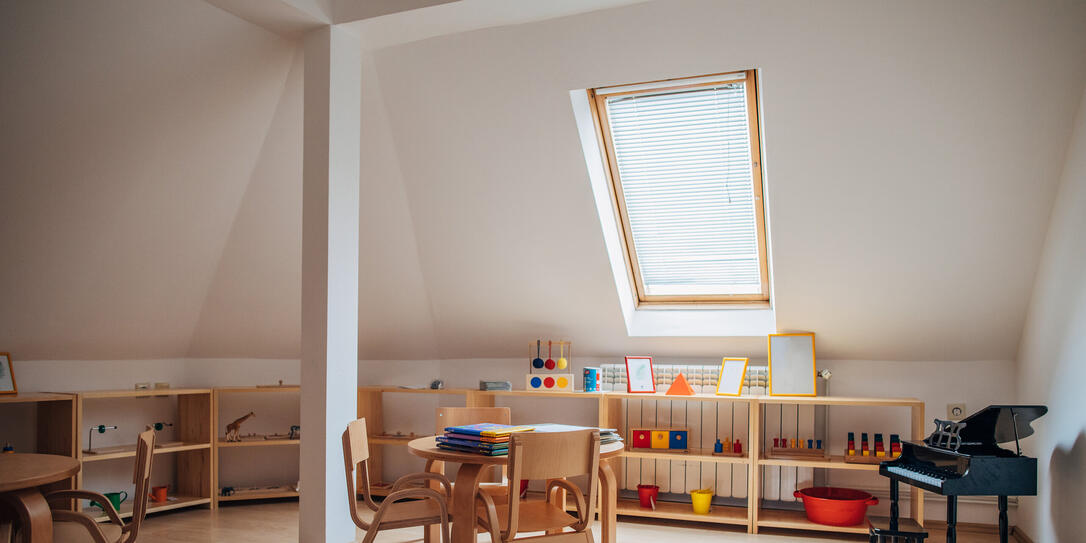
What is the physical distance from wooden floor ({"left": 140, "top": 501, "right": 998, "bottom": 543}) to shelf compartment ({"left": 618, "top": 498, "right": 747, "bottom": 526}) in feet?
0.21

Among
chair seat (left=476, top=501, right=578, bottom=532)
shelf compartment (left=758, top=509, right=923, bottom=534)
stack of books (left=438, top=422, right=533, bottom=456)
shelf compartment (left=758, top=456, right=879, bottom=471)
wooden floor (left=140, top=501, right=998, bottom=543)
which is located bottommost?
wooden floor (left=140, top=501, right=998, bottom=543)

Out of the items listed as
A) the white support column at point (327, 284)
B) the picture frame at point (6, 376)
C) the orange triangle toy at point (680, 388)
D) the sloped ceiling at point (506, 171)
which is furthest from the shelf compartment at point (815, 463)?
the picture frame at point (6, 376)

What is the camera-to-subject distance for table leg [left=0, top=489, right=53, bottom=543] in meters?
2.53

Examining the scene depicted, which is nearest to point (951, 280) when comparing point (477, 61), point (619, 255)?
point (619, 255)

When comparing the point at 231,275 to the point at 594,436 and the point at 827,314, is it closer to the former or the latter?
the point at 594,436

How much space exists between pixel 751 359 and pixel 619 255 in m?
1.15

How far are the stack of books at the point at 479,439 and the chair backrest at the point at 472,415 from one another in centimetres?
55

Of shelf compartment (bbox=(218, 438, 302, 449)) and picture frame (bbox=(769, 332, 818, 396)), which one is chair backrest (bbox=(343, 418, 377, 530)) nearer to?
shelf compartment (bbox=(218, 438, 302, 449))

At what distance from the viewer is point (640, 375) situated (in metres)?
5.25

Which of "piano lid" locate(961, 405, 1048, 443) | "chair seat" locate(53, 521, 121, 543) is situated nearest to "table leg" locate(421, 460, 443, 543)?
"chair seat" locate(53, 521, 121, 543)

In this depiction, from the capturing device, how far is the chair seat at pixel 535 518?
309 cm

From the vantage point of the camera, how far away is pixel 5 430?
4.72 metres

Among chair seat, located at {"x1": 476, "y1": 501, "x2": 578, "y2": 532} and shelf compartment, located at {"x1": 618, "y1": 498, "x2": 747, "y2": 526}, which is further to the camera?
shelf compartment, located at {"x1": 618, "y1": 498, "x2": 747, "y2": 526}

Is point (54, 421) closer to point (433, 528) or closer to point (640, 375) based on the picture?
point (433, 528)
